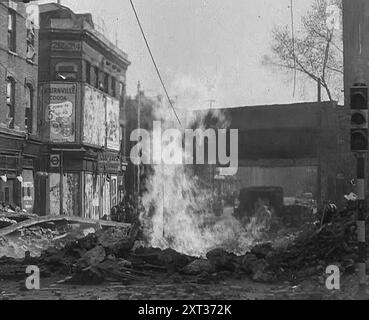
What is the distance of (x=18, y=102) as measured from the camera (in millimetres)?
18922

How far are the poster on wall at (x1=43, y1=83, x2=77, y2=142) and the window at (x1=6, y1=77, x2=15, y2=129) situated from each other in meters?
1.31

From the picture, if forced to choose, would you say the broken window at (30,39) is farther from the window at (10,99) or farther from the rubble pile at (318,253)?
the rubble pile at (318,253)

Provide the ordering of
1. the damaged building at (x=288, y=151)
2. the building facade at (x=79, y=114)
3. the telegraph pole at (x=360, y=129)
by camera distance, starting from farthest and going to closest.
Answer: the building facade at (x=79, y=114) < the damaged building at (x=288, y=151) < the telegraph pole at (x=360, y=129)

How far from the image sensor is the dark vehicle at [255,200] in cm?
1470

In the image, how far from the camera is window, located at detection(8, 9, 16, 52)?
1836 centimetres

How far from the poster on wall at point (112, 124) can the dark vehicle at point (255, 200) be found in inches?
200

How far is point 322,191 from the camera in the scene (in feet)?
49.0

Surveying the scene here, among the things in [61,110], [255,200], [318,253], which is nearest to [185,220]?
[255,200]

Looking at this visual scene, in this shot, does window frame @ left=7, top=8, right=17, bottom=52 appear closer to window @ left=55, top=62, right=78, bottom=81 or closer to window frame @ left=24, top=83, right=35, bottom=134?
window frame @ left=24, top=83, right=35, bottom=134

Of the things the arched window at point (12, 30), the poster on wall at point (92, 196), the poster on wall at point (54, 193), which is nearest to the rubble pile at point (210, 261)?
the poster on wall at point (92, 196)

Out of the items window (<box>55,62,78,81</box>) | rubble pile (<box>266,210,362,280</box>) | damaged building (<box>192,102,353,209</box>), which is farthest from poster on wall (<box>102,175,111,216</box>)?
rubble pile (<box>266,210,362,280</box>)

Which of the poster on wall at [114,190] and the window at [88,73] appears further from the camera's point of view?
the window at [88,73]

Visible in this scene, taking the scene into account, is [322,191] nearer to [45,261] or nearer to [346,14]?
[346,14]

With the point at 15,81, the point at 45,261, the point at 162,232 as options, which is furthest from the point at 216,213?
the point at 15,81
